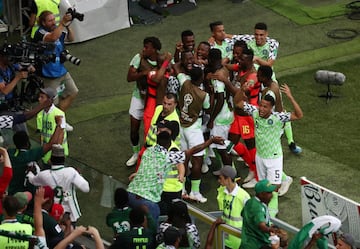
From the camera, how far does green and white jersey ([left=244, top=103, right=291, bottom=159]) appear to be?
46.7 feet

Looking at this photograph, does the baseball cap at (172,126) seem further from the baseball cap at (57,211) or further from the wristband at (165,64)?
the baseball cap at (57,211)

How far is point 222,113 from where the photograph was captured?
49.7 ft

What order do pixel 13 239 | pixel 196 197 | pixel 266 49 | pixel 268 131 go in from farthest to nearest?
pixel 266 49, pixel 196 197, pixel 268 131, pixel 13 239

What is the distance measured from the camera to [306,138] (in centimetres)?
1670

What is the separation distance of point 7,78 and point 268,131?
12.5ft

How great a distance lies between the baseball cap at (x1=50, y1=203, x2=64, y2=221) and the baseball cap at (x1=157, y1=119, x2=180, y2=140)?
5.81ft

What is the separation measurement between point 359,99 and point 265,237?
21.3 ft

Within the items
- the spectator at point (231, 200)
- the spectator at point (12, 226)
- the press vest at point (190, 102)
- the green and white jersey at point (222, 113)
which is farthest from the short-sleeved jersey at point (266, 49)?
the spectator at point (12, 226)

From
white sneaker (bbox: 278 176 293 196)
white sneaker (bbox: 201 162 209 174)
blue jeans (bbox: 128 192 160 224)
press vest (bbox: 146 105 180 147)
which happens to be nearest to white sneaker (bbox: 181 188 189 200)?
white sneaker (bbox: 201 162 209 174)

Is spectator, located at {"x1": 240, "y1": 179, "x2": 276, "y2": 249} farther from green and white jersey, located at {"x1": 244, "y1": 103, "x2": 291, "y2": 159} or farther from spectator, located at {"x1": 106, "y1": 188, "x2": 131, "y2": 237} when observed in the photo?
green and white jersey, located at {"x1": 244, "y1": 103, "x2": 291, "y2": 159}

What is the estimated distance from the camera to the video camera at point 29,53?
16.0 m

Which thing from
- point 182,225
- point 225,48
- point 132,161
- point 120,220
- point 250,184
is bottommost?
point 250,184

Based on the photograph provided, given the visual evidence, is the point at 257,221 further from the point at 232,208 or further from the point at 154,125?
the point at 154,125

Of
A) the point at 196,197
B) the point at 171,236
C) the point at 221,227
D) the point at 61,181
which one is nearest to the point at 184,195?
the point at 196,197
